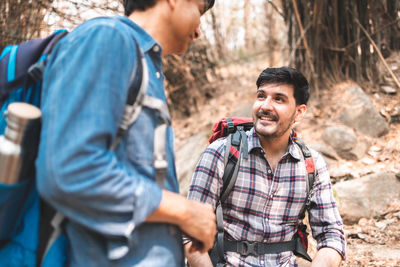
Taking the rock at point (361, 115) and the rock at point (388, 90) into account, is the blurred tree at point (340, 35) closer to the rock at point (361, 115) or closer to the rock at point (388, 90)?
the rock at point (388, 90)

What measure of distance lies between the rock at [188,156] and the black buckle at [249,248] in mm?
3189

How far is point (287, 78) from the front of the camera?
7.27ft

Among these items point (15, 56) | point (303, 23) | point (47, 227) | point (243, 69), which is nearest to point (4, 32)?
point (15, 56)

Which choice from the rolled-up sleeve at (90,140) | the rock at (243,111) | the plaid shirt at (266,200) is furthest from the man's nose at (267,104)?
the rock at (243,111)

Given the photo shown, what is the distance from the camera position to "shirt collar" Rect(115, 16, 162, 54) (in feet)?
3.35

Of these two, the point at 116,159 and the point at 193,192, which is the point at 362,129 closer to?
the point at 193,192

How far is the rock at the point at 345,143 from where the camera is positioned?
4.72m

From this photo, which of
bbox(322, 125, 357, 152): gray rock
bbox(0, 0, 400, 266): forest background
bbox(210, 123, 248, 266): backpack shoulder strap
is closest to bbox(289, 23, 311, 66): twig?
bbox(0, 0, 400, 266): forest background

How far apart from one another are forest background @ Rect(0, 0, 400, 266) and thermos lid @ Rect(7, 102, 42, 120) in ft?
9.96

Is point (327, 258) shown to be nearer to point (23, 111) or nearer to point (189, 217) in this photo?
point (189, 217)

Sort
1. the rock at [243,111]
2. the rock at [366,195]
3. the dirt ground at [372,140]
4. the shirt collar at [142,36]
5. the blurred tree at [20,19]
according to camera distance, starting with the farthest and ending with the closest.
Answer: the rock at [243,111] < the blurred tree at [20,19] < the rock at [366,195] < the dirt ground at [372,140] < the shirt collar at [142,36]

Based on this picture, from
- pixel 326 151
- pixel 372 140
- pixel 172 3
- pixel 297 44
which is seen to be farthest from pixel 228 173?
pixel 297 44

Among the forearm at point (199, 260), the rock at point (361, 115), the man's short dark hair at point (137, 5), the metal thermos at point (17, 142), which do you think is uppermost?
the man's short dark hair at point (137, 5)

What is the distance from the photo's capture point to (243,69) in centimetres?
764
